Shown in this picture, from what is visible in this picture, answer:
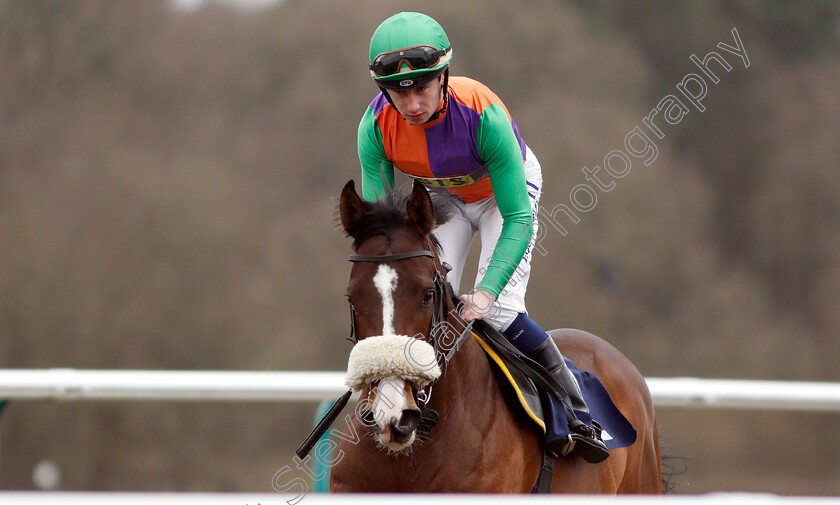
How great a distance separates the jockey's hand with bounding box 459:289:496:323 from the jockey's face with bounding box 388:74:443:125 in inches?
21.8

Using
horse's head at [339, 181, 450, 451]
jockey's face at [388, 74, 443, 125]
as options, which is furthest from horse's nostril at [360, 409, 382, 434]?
jockey's face at [388, 74, 443, 125]

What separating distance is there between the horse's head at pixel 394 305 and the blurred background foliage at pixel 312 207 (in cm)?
709

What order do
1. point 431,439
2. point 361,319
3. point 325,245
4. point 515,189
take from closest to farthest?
point 361,319, point 431,439, point 515,189, point 325,245

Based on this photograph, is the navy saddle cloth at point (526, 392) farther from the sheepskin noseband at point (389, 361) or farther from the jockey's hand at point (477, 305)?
the sheepskin noseband at point (389, 361)

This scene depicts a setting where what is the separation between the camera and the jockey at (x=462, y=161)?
2.49 meters

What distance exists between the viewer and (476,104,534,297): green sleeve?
253 centimetres

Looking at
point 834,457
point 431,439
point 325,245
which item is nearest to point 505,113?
point 431,439

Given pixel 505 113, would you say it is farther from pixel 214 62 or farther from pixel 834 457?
pixel 834 457

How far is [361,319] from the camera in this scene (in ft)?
7.11

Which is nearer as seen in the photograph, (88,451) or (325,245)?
(88,451)

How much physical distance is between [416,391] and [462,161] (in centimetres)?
83

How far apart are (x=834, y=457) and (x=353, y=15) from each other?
26.7ft

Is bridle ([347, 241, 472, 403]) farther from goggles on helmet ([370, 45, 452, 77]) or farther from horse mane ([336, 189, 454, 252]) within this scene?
goggles on helmet ([370, 45, 452, 77])

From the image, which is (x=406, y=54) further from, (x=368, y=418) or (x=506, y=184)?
(x=368, y=418)
